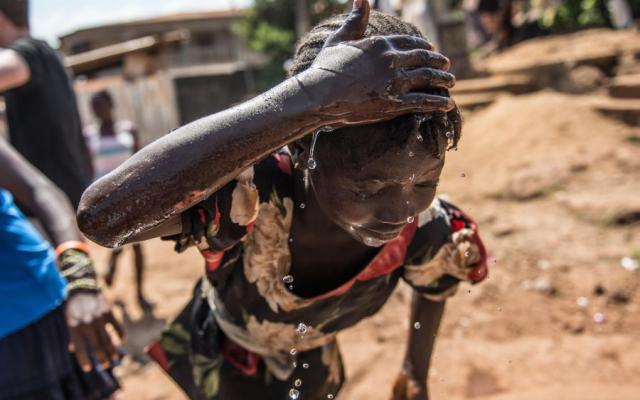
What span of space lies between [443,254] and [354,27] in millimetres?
874

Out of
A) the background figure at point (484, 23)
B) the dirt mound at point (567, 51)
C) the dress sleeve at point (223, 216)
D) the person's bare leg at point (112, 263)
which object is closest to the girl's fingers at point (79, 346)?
the dress sleeve at point (223, 216)

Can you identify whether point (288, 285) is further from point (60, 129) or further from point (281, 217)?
point (60, 129)

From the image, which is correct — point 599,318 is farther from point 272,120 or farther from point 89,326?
point 272,120

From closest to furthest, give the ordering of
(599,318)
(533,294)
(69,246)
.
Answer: (69,246)
(599,318)
(533,294)

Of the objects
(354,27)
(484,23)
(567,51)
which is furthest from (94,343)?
(484,23)

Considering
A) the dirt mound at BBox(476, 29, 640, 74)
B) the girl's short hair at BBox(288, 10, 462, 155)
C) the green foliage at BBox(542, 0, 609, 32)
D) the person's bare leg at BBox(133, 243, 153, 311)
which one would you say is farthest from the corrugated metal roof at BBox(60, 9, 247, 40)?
the girl's short hair at BBox(288, 10, 462, 155)

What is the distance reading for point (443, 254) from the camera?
1.75 meters

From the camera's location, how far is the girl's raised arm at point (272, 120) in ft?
3.38

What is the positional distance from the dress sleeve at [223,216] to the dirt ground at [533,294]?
1.03m

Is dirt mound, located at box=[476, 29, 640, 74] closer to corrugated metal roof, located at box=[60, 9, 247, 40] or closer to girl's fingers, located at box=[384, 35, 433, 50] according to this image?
girl's fingers, located at box=[384, 35, 433, 50]

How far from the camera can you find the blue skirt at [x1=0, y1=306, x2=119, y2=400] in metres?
1.79

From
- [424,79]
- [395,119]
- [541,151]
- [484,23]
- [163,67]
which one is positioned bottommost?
[163,67]

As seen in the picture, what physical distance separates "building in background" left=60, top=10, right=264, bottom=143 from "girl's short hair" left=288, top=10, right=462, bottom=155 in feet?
26.7

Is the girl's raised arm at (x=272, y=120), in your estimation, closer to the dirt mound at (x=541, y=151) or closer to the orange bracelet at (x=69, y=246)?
the orange bracelet at (x=69, y=246)
